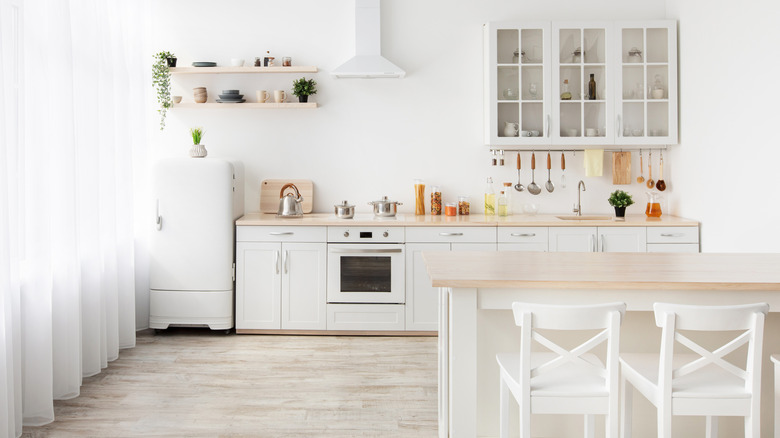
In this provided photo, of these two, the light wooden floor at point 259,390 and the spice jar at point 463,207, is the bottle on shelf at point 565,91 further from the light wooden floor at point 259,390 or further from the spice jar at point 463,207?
the light wooden floor at point 259,390

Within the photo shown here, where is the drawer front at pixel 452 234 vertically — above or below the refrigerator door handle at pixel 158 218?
below

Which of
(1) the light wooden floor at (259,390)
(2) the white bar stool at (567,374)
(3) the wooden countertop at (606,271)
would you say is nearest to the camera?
(2) the white bar stool at (567,374)

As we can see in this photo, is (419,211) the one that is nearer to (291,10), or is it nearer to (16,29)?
(291,10)

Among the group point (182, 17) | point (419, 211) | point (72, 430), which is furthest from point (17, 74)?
point (419, 211)

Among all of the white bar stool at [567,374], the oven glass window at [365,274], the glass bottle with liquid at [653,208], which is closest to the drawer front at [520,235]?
the oven glass window at [365,274]

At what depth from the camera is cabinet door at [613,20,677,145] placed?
489 cm

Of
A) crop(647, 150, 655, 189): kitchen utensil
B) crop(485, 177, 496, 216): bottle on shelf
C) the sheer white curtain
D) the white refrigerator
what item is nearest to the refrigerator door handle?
the white refrigerator

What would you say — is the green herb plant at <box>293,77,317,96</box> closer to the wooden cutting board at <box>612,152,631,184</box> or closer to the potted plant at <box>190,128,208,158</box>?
the potted plant at <box>190,128,208,158</box>

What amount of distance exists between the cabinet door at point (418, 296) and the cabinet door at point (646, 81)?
1806 millimetres

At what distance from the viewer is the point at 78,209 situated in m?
3.65

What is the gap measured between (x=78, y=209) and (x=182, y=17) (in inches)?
88.9

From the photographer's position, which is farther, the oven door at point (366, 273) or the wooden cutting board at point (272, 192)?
the wooden cutting board at point (272, 192)

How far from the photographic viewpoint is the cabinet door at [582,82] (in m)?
4.89

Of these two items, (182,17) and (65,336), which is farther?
(182,17)
